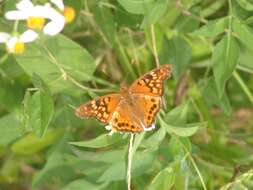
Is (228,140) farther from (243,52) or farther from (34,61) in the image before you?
(34,61)

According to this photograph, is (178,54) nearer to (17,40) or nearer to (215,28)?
(215,28)

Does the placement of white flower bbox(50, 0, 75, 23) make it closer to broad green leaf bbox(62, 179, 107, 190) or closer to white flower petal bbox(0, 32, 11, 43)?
white flower petal bbox(0, 32, 11, 43)

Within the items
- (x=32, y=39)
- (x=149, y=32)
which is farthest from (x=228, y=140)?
(x=32, y=39)

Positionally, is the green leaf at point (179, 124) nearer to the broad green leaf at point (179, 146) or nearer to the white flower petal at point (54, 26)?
the broad green leaf at point (179, 146)

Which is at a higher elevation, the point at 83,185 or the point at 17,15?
the point at 17,15

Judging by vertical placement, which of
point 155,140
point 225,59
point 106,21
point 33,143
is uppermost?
point 106,21

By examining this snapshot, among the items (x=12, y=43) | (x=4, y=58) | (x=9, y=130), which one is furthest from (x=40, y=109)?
(x=4, y=58)
